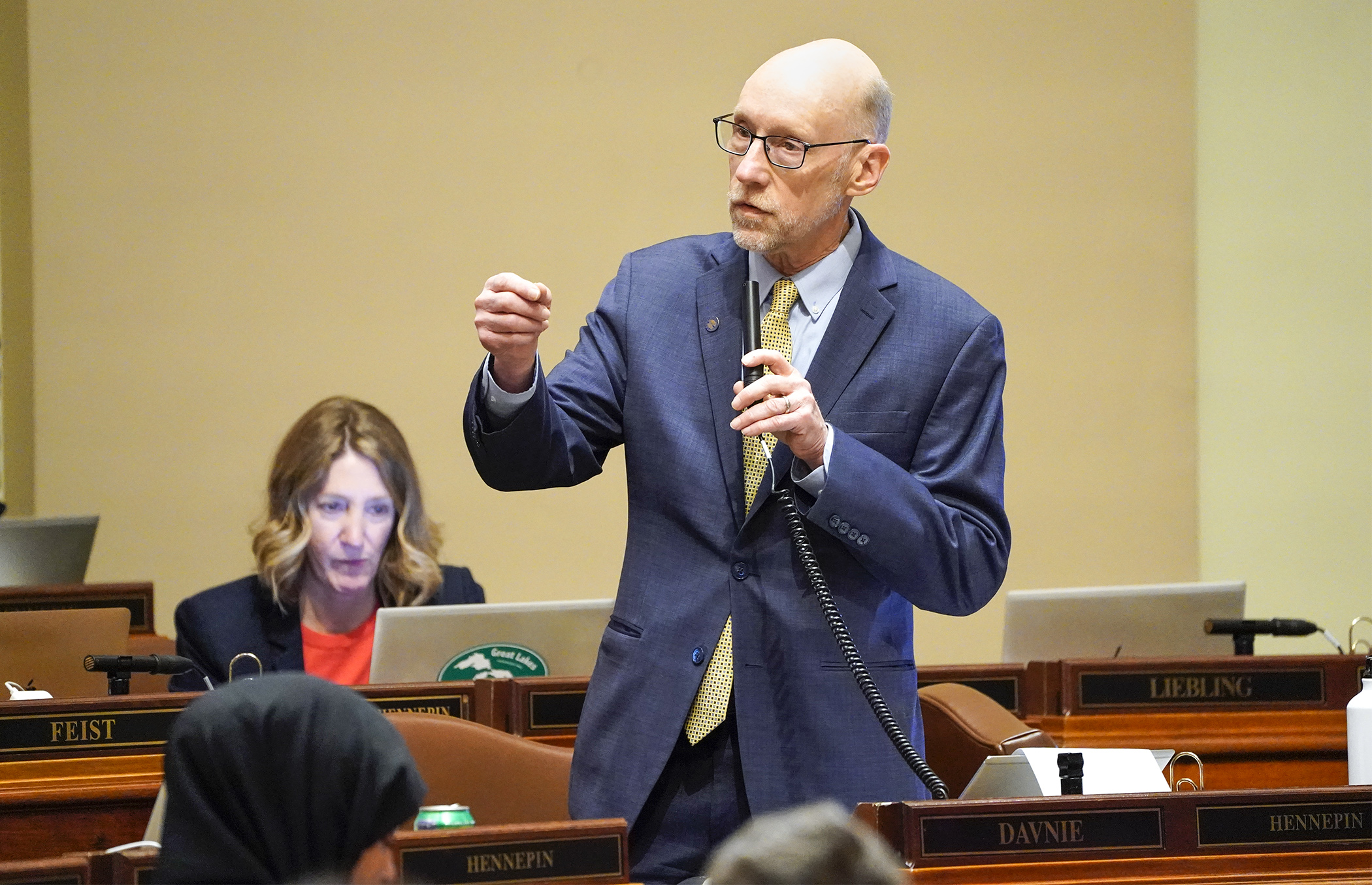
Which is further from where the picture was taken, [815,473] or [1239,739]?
[1239,739]

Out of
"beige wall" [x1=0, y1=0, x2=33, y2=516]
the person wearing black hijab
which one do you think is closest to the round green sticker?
the person wearing black hijab

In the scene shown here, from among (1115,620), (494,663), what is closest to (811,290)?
(494,663)

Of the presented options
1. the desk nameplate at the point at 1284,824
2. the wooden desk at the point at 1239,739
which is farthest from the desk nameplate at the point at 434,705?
the desk nameplate at the point at 1284,824

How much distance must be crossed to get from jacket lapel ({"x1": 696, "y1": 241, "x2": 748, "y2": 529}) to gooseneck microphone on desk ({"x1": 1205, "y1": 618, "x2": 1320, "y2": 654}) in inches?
60.9

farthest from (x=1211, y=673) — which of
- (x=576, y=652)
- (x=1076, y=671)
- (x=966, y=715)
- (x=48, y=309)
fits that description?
(x=48, y=309)

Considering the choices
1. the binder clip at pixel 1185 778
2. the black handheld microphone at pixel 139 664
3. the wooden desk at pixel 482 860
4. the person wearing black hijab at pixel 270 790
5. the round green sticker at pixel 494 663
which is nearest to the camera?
the person wearing black hijab at pixel 270 790

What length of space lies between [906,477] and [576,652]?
130 cm

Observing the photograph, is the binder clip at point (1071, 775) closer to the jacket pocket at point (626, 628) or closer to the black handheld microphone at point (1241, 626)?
the jacket pocket at point (626, 628)

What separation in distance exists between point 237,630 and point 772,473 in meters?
1.93

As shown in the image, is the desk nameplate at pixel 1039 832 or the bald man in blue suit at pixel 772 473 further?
the bald man in blue suit at pixel 772 473

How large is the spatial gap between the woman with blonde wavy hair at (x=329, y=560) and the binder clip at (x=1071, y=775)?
194 centimetres

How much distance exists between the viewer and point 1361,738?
1.91m

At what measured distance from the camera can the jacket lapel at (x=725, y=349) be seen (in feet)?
5.88

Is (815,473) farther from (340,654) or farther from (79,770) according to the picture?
(340,654)
